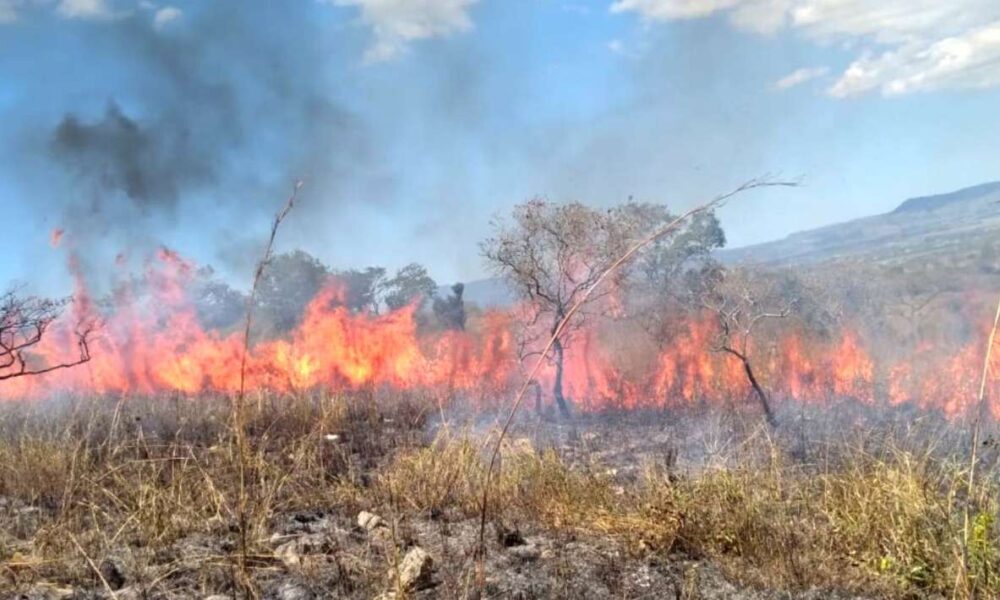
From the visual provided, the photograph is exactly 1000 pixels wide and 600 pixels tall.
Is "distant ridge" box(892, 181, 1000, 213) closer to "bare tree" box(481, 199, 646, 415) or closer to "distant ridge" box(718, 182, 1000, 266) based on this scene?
"distant ridge" box(718, 182, 1000, 266)

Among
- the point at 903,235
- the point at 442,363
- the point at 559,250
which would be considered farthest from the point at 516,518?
the point at 903,235

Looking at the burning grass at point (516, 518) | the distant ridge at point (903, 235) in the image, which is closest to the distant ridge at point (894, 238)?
the distant ridge at point (903, 235)

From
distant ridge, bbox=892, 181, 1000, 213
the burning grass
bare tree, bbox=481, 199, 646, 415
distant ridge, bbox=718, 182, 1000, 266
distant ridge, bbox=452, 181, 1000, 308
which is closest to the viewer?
the burning grass

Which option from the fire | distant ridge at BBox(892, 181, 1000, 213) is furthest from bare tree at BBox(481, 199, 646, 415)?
distant ridge at BBox(892, 181, 1000, 213)

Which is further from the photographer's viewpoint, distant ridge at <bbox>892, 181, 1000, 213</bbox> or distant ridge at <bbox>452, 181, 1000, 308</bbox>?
distant ridge at <bbox>892, 181, 1000, 213</bbox>

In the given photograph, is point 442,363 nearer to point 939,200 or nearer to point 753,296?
point 753,296

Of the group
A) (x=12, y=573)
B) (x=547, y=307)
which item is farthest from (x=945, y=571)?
(x=547, y=307)

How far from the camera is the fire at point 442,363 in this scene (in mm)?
14695

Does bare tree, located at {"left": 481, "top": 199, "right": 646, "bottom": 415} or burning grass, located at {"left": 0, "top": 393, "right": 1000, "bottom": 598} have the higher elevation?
bare tree, located at {"left": 481, "top": 199, "right": 646, "bottom": 415}

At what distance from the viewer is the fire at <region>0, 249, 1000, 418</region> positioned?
579 inches

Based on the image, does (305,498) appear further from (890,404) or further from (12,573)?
(890,404)

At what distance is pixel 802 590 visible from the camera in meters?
4.37

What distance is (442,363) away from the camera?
17312 millimetres

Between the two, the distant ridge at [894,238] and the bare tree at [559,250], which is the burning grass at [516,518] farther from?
the distant ridge at [894,238]
